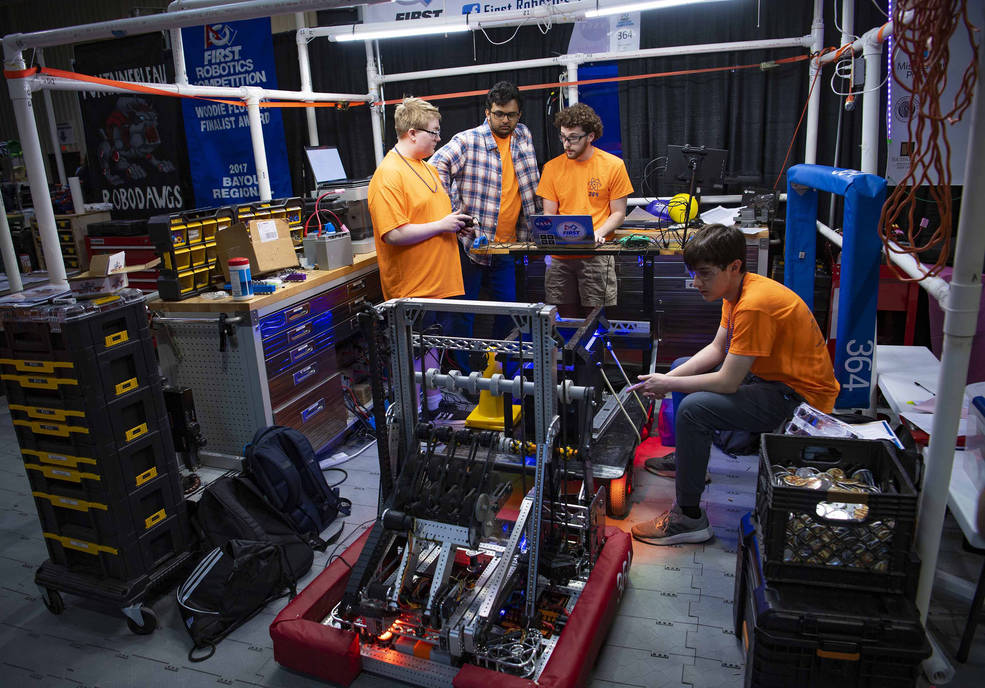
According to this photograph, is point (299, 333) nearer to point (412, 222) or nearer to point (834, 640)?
point (412, 222)

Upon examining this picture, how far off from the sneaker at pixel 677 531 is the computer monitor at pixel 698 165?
7.54ft

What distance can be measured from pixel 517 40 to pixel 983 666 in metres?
5.00

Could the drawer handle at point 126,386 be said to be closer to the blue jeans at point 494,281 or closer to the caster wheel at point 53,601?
the caster wheel at point 53,601

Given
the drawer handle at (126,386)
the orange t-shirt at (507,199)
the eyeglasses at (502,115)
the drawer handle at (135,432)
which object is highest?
the eyeglasses at (502,115)

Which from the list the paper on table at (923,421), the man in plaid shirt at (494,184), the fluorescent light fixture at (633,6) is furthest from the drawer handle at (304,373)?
the fluorescent light fixture at (633,6)

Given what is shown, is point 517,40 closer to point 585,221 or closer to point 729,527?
point 585,221

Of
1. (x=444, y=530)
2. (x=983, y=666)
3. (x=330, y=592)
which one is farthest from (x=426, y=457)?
(x=983, y=666)

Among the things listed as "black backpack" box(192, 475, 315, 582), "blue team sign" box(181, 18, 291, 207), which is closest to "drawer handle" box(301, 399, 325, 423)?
"black backpack" box(192, 475, 315, 582)

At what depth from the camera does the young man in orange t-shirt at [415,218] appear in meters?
3.42

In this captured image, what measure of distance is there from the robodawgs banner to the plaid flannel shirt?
3408 millimetres

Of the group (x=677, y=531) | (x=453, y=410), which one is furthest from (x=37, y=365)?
(x=677, y=531)

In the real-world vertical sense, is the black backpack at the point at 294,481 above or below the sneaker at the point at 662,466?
above

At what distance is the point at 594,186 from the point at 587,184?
0.05 m

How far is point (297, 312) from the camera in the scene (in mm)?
3674
